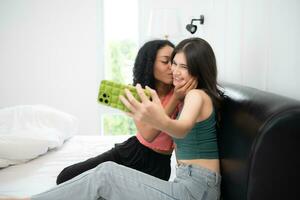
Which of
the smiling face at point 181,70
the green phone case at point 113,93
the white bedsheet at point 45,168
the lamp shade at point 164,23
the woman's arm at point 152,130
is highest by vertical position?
the lamp shade at point 164,23

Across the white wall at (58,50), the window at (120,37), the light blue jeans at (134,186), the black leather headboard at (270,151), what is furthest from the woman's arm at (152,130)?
the window at (120,37)

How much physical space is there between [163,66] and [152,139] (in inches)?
13.6

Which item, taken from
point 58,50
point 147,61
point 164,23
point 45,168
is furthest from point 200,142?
point 58,50

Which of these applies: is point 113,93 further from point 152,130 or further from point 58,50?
point 58,50

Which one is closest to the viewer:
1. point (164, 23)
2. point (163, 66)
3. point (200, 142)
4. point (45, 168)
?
point (200, 142)

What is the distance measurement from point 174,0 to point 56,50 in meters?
1.47

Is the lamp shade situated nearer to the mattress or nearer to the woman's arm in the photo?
the mattress

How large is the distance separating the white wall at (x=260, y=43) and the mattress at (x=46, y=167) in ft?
2.24

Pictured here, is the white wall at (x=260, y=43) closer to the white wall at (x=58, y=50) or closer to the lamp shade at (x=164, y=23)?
the lamp shade at (x=164, y=23)

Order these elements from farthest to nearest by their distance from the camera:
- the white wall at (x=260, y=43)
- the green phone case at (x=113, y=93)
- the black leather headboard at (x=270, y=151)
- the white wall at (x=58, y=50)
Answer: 1. the white wall at (x=58, y=50)
2. the white wall at (x=260, y=43)
3. the green phone case at (x=113, y=93)
4. the black leather headboard at (x=270, y=151)

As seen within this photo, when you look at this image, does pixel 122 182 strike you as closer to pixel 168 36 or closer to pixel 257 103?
pixel 257 103

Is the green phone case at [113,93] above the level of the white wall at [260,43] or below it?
below

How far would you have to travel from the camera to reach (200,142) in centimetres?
110

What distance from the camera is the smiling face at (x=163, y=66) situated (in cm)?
142
